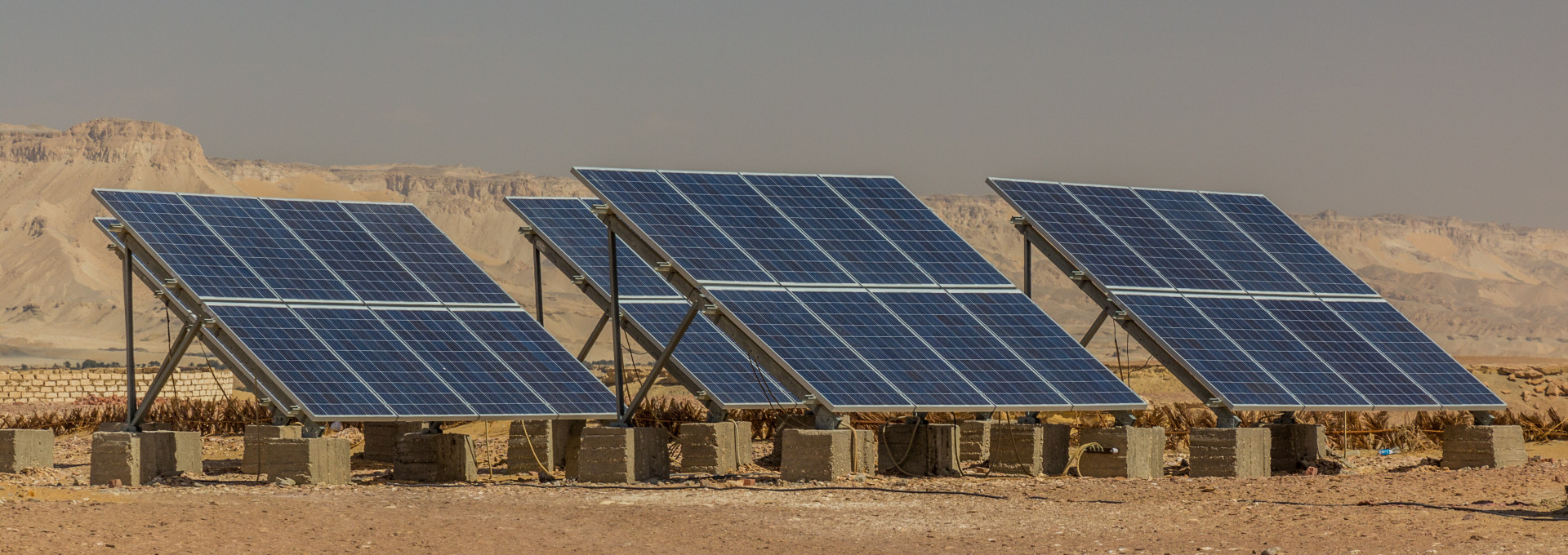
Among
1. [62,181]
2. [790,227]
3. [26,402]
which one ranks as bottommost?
[26,402]

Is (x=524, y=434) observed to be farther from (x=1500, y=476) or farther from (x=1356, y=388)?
(x=1500, y=476)

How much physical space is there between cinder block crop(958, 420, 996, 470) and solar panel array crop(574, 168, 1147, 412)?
211 cm

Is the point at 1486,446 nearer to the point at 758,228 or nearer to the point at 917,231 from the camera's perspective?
the point at 917,231

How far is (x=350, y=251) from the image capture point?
26344 mm

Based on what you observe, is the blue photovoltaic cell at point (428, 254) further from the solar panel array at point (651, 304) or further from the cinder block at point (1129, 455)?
the cinder block at point (1129, 455)

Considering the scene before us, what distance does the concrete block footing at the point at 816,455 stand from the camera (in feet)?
71.6

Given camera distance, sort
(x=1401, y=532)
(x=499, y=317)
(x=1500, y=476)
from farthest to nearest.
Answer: (x=499, y=317) → (x=1500, y=476) → (x=1401, y=532)

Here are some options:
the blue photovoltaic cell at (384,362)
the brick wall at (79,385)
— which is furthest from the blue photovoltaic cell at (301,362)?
the brick wall at (79,385)

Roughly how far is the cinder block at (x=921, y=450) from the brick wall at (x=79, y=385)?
40362mm

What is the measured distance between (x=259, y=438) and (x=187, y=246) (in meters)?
2.78

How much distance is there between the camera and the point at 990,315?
23.5m

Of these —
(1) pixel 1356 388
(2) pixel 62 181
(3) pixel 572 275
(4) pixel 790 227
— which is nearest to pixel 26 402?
(3) pixel 572 275

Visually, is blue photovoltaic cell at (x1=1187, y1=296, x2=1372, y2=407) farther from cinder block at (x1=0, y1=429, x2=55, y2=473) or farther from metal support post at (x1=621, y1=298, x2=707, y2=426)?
cinder block at (x1=0, y1=429, x2=55, y2=473)

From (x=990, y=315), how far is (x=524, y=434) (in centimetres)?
778
